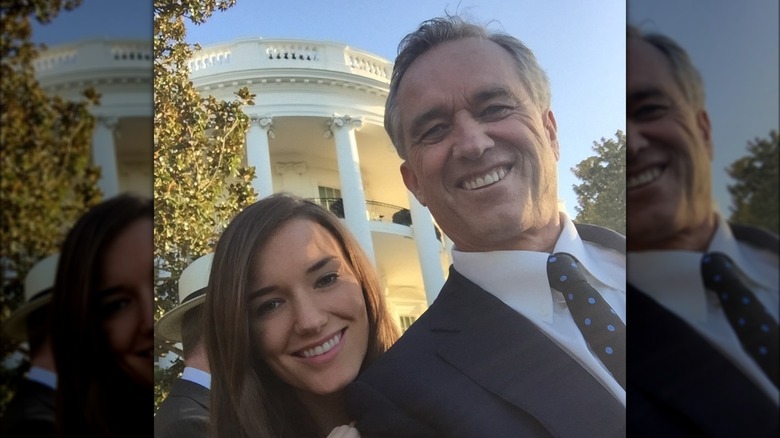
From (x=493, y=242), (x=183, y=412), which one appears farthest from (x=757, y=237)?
(x=183, y=412)

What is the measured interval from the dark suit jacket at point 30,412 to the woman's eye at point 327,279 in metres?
1.72

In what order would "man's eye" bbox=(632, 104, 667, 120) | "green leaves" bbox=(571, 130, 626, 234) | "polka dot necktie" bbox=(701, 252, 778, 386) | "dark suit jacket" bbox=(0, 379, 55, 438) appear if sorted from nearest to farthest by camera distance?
"dark suit jacket" bbox=(0, 379, 55, 438) → "polka dot necktie" bbox=(701, 252, 778, 386) → "man's eye" bbox=(632, 104, 667, 120) → "green leaves" bbox=(571, 130, 626, 234)

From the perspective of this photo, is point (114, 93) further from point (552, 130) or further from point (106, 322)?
point (552, 130)

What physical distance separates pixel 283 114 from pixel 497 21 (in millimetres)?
1583

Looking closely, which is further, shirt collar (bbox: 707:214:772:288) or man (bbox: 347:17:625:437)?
man (bbox: 347:17:625:437)

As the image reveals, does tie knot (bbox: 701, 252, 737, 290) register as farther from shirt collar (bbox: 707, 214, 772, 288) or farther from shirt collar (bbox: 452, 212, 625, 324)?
shirt collar (bbox: 452, 212, 625, 324)

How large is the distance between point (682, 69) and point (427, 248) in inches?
79.3

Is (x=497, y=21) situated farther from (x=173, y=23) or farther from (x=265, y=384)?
(x=265, y=384)

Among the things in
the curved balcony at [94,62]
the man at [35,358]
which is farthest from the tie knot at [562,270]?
the man at [35,358]

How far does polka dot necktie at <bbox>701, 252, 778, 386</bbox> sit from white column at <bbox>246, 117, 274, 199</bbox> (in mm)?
2886

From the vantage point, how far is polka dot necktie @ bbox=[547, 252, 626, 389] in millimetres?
5254

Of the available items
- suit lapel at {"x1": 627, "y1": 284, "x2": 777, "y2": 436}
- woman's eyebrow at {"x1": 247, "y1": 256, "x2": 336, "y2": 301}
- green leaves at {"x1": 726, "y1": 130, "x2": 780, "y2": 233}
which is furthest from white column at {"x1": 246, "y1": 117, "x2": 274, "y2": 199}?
green leaves at {"x1": 726, "y1": 130, "x2": 780, "y2": 233}

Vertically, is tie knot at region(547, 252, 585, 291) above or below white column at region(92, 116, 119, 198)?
below

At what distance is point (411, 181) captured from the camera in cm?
545
